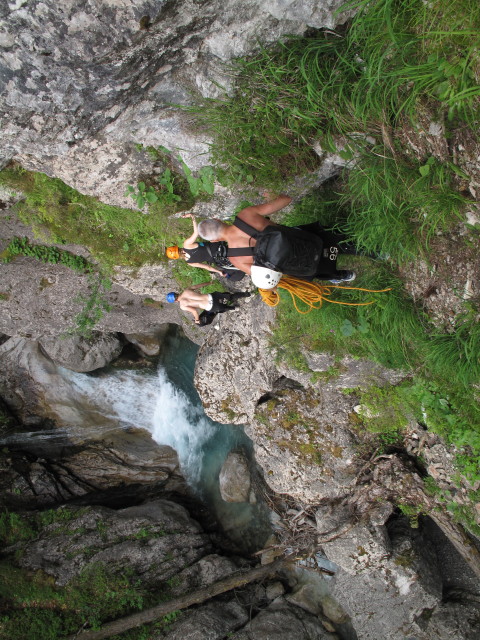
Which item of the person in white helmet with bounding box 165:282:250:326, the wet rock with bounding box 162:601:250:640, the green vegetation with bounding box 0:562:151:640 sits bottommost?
the green vegetation with bounding box 0:562:151:640

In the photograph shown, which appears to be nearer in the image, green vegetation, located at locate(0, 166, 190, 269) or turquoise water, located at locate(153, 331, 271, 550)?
green vegetation, located at locate(0, 166, 190, 269)

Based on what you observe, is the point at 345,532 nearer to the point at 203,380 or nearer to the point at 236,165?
the point at 203,380

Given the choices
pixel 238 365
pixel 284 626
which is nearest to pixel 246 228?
pixel 238 365

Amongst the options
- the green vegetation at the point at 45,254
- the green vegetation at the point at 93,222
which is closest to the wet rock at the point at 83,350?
the green vegetation at the point at 45,254

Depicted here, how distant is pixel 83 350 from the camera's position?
10766 mm

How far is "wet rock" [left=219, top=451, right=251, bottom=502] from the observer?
9.87 metres

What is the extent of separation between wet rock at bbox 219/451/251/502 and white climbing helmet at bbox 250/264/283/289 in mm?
6942

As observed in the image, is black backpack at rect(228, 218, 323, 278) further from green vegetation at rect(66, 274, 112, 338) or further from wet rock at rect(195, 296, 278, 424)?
green vegetation at rect(66, 274, 112, 338)

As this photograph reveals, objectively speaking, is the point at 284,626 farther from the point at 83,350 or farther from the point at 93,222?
the point at 93,222

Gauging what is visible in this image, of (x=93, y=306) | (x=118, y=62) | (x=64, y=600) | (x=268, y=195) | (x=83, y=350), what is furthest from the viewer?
(x=83, y=350)

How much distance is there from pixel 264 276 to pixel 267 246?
32 cm

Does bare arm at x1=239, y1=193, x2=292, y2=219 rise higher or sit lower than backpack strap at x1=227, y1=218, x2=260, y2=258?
higher

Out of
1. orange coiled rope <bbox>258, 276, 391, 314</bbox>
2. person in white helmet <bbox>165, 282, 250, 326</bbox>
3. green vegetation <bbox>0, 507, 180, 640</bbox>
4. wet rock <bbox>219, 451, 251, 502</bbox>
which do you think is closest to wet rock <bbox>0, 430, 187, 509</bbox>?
wet rock <bbox>219, 451, 251, 502</bbox>

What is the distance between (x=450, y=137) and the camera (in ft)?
11.2
